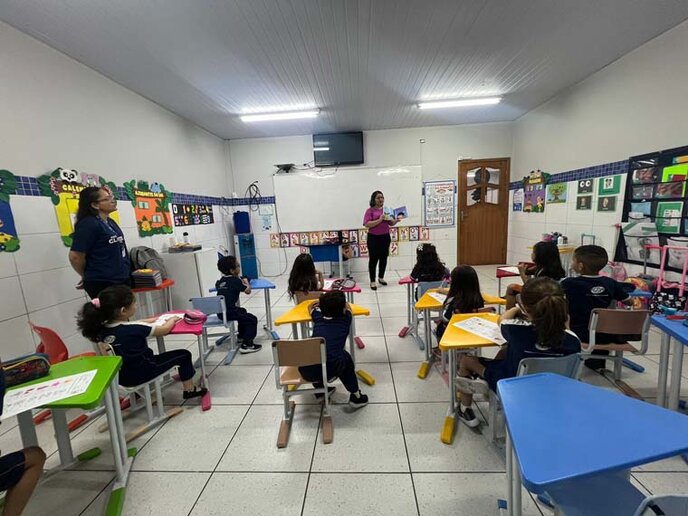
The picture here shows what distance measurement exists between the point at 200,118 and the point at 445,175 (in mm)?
4503

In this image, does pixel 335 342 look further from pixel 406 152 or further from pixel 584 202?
pixel 406 152

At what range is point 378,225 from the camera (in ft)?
15.9

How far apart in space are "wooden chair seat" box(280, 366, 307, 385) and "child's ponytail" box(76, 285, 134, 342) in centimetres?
108

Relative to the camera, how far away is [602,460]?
747 mm

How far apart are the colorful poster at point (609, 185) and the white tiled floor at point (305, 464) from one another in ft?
7.34

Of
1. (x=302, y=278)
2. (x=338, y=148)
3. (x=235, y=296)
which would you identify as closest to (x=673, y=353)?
(x=302, y=278)

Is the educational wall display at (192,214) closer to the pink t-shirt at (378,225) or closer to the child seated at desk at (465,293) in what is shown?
the pink t-shirt at (378,225)

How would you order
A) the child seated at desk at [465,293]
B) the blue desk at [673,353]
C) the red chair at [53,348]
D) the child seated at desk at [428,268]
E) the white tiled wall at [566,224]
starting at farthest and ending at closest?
the white tiled wall at [566,224] < the child seated at desk at [428,268] < the child seated at desk at [465,293] < the red chair at [53,348] < the blue desk at [673,353]

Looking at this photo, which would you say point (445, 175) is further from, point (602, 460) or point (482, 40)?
point (602, 460)

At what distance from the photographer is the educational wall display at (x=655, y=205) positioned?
293 cm

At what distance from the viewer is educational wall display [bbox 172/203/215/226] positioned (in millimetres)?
4406

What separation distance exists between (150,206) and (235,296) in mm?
2020

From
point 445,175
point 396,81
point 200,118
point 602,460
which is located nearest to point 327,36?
point 396,81

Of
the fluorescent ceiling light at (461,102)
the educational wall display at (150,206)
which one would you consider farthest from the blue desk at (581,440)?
the fluorescent ceiling light at (461,102)
